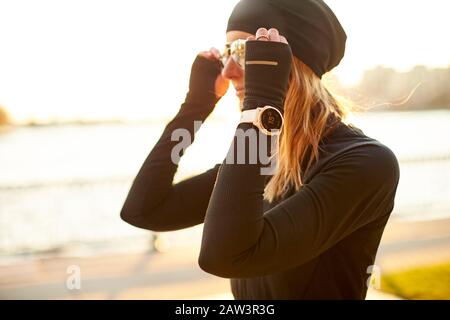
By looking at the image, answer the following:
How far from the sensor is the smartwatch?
1503 mm

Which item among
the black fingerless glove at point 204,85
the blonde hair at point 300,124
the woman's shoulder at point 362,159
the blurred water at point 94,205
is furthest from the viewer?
the blurred water at point 94,205

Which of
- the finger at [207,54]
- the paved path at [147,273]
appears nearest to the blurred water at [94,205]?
the paved path at [147,273]

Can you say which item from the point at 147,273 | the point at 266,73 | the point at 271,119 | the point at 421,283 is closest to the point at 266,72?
the point at 266,73

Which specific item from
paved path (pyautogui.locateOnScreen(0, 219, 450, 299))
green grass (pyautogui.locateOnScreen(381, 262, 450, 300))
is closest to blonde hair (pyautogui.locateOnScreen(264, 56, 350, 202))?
paved path (pyautogui.locateOnScreen(0, 219, 450, 299))

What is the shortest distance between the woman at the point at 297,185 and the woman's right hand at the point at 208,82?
1.22ft

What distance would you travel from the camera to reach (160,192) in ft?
7.43

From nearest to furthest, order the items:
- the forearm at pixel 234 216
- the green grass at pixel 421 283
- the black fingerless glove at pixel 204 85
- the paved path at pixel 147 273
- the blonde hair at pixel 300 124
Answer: the forearm at pixel 234 216
the blonde hair at pixel 300 124
the black fingerless glove at pixel 204 85
the green grass at pixel 421 283
the paved path at pixel 147 273

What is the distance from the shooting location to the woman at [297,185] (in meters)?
1.49

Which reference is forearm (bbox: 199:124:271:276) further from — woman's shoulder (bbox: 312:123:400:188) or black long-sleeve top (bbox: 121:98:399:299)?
woman's shoulder (bbox: 312:123:400:188)

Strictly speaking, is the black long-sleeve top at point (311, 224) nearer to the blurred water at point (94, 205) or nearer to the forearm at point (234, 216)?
the forearm at point (234, 216)

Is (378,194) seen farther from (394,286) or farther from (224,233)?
(394,286)

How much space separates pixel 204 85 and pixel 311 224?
1.06 m
